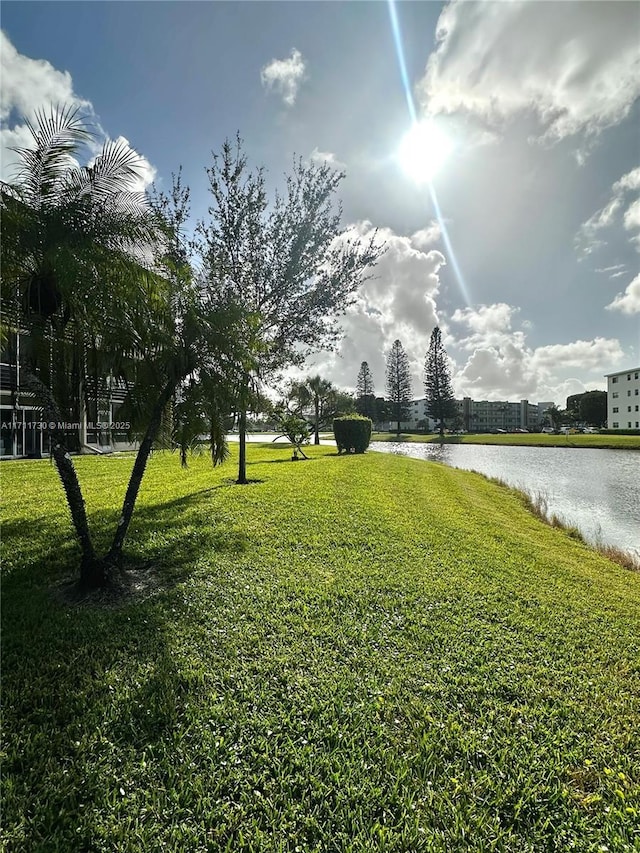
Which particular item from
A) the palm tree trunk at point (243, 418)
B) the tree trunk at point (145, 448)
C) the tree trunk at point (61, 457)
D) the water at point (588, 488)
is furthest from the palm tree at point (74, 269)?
the water at point (588, 488)

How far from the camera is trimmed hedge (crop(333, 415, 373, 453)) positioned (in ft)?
68.5

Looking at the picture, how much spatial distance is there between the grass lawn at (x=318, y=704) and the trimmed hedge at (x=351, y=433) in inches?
609

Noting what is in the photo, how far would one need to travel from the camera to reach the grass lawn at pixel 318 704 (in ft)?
6.08

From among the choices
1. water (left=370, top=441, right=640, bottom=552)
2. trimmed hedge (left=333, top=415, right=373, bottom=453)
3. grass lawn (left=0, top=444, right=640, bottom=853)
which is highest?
trimmed hedge (left=333, top=415, right=373, bottom=453)

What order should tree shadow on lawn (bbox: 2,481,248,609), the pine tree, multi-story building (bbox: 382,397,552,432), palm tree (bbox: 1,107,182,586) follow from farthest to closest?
multi-story building (bbox: 382,397,552,432), the pine tree, tree shadow on lawn (bbox: 2,481,248,609), palm tree (bbox: 1,107,182,586)

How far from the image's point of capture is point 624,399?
165 feet

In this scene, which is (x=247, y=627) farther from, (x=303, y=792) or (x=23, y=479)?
(x=23, y=479)

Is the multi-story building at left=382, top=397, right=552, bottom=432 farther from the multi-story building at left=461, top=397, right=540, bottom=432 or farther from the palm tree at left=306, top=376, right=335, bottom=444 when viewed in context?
the palm tree at left=306, top=376, right=335, bottom=444

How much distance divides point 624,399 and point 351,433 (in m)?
48.3

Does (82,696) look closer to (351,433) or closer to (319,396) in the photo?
(351,433)

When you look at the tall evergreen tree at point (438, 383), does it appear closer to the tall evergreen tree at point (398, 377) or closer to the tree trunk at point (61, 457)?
the tall evergreen tree at point (398, 377)

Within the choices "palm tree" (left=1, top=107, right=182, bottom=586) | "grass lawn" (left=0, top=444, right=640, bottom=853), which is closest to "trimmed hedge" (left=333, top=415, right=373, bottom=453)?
"grass lawn" (left=0, top=444, right=640, bottom=853)

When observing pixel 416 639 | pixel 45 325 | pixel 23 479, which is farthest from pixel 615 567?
pixel 23 479

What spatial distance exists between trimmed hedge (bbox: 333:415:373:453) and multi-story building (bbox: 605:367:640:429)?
4569 centimetres
